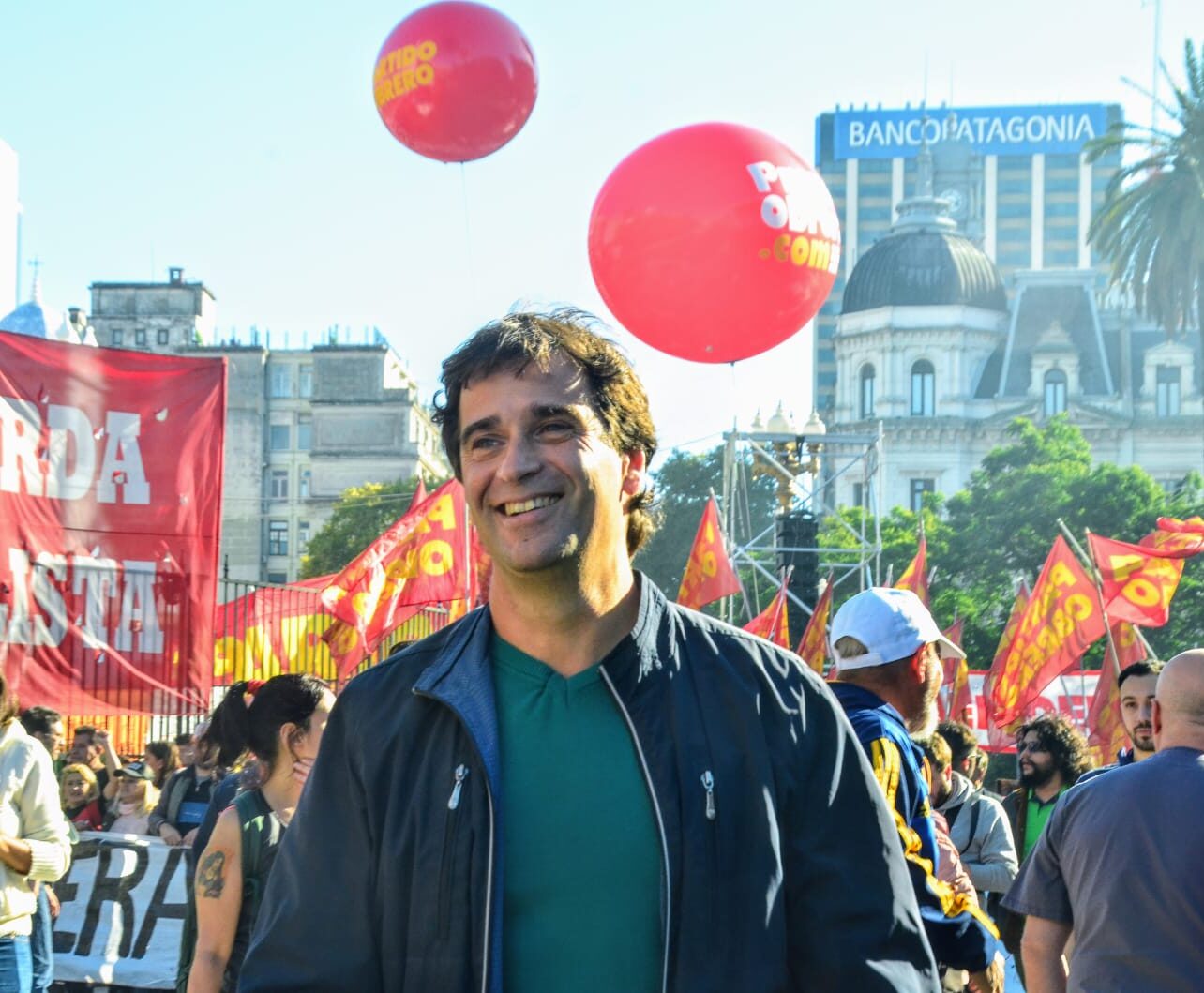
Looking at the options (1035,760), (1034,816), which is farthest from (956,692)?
(1035,760)

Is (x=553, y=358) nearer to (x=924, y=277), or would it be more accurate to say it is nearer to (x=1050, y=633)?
(x=1050, y=633)

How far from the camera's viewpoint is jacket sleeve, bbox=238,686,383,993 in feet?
8.25

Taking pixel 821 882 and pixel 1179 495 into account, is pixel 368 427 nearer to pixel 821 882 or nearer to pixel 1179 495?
pixel 1179 495

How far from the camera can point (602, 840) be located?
8.30 ft

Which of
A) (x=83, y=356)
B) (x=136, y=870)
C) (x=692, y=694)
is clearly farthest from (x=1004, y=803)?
(x=692, y=694)

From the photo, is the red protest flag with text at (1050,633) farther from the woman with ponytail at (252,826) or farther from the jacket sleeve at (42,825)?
the woman with ponytail at (252,826)

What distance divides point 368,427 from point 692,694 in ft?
294

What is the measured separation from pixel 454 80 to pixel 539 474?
8.90 meters

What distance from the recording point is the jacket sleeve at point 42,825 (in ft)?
19.0

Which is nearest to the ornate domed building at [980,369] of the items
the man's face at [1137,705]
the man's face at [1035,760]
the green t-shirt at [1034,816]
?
the green t-shirt at [1034,816]

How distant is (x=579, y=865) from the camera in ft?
8.27

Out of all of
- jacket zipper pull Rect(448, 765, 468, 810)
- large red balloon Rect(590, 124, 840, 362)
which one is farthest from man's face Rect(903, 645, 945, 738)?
large red balloon Rect(590, 124, 840, 362)

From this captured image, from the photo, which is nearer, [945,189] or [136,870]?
[136,870]

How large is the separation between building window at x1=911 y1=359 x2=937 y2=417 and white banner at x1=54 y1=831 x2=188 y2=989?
78422 millimetres
